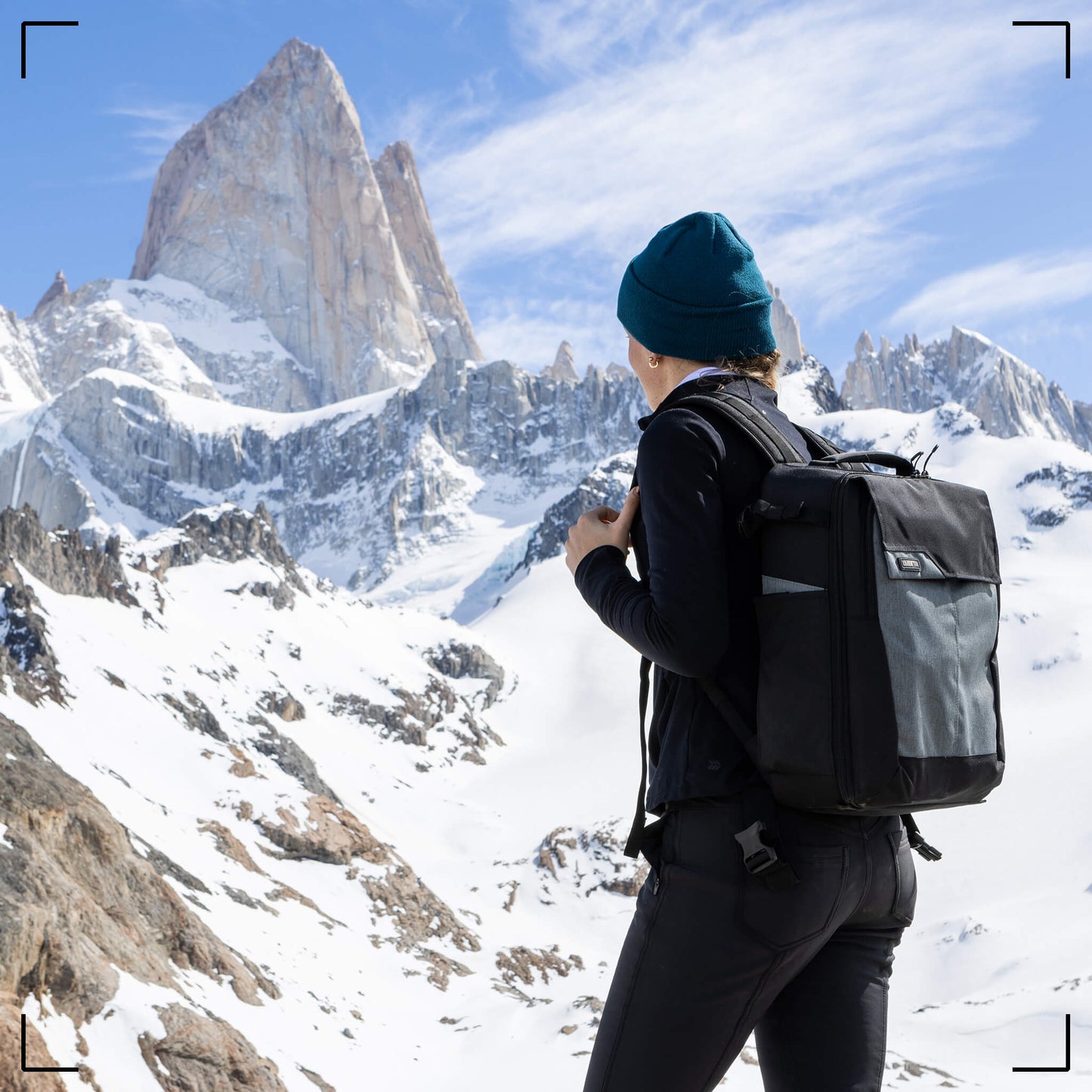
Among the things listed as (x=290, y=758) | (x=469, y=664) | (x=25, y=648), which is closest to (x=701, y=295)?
(x=25, y=648)

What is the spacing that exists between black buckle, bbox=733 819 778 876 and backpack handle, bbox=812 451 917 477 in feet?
3.10

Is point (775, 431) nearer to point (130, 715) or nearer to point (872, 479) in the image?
point (872, 479)

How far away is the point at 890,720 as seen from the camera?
2752mm

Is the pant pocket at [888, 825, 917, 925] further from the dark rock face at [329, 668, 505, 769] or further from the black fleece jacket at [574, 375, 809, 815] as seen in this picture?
the dark rock face at [329, 668, 505, 769]

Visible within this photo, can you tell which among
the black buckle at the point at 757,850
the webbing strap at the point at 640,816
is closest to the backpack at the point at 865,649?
the black buckle at the point at 757,850

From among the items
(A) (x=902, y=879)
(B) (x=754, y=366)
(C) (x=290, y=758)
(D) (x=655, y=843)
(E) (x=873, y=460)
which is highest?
(B) (x=754, y=366)

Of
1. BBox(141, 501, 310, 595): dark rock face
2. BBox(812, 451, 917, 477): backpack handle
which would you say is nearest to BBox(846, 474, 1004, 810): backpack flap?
BBox(812, 451, 917, 477): backpack handle

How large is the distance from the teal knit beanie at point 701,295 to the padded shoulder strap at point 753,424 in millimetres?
337

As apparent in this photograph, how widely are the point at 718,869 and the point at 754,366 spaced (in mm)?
1490

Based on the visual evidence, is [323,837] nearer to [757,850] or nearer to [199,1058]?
[199,1058]

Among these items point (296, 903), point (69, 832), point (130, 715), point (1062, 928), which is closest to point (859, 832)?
point (69, 832)

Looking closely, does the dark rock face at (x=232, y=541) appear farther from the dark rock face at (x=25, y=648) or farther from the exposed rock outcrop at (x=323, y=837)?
the exposed rock outcrop at (x=323, y=837)

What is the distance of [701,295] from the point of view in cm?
338

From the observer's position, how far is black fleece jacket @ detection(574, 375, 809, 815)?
9.54 ft
